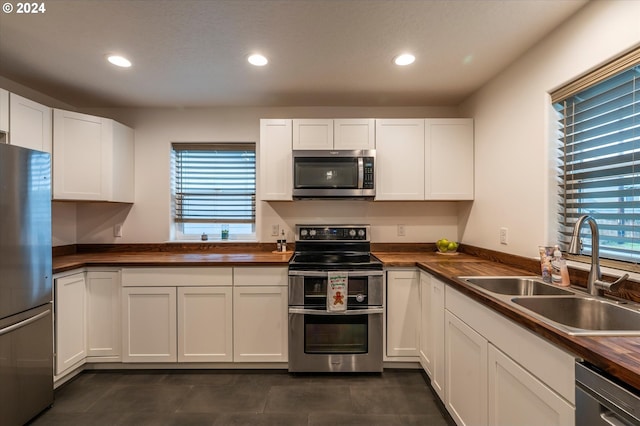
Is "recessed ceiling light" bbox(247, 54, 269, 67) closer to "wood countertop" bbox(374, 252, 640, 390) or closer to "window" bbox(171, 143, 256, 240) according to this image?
"window" bbox(171, 143, 256, 240)

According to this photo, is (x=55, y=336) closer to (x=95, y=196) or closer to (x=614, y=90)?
(x=95, y=196)

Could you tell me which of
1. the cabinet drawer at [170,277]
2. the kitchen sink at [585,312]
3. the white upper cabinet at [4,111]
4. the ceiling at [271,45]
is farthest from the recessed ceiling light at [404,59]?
the white upper cabinet at [4,111]

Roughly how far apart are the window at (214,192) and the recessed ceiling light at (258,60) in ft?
3.52

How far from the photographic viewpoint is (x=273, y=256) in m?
2.54

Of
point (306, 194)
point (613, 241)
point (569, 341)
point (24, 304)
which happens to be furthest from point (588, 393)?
point (24, 304)

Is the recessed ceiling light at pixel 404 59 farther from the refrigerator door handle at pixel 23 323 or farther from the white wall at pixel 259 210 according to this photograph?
the refrigerator door handle at pixel 23 323

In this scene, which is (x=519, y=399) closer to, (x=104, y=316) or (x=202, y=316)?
(x=202, y=316)

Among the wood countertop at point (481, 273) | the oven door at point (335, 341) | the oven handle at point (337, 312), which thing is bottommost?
the oven door at point (335, 341)

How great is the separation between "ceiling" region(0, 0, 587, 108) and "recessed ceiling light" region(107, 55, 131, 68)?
1.9 inches

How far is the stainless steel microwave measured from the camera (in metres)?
2.47

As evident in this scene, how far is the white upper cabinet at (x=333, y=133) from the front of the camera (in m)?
2.57

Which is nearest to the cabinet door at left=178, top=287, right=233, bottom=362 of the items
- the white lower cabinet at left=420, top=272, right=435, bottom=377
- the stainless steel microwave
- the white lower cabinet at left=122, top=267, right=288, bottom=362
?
the white lower cabinet at left=122, top=267, right=288, bottom=362

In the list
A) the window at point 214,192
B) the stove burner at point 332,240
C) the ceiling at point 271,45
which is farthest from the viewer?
the window at point 214,192

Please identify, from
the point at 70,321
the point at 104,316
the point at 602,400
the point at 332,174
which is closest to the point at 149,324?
the point at 104,316
